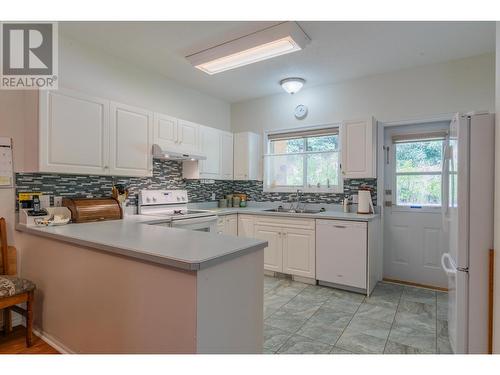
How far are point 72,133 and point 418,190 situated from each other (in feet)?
12.4

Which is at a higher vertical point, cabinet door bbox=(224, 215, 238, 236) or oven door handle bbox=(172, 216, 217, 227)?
oven door handle bbox=(172, 216, 217, 227)

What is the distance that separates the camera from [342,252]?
10.6ft

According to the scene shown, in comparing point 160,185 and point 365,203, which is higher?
point 160,185

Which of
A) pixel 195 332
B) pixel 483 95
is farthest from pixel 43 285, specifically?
pixel 483 95

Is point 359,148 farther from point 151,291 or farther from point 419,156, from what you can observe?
point 151,291

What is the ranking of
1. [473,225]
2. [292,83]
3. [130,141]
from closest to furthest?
1. [473,225]
2. [130,141]
3. [292,83]

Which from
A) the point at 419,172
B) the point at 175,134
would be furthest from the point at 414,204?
the point at 175,134

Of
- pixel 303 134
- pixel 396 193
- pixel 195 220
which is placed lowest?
pixel 195 220

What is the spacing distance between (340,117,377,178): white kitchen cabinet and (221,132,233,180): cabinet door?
1.70 meters

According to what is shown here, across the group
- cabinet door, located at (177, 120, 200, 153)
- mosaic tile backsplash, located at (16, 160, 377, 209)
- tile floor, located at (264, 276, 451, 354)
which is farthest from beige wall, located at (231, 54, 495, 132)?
tile floor, located at (264, 276, 451, 354)

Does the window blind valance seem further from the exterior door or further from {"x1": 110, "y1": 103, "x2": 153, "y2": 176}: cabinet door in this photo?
{"x1": 110, "y1": 103, "x2": 153, "y2": 176}: cabinet door

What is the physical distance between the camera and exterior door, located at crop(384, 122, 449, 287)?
3365mm

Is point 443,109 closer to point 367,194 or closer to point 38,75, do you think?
point 367,194

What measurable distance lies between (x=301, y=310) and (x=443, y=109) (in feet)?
8.95
